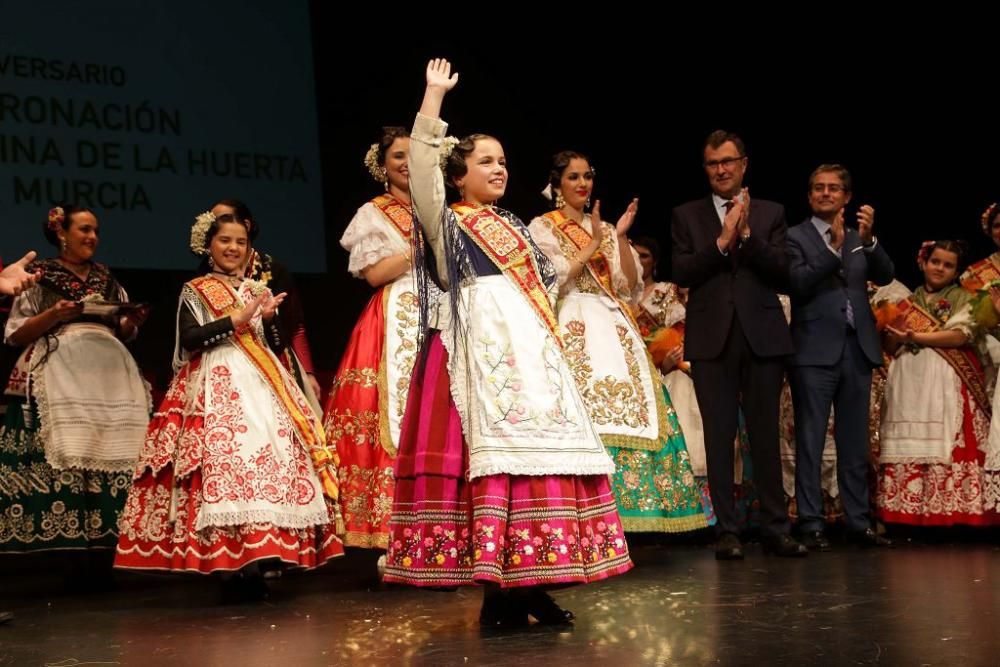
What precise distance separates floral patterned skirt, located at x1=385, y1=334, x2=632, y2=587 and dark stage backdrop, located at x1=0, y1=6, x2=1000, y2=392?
2824 millimetres

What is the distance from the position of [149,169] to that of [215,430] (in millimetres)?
1960

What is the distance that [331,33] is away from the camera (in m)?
6.30

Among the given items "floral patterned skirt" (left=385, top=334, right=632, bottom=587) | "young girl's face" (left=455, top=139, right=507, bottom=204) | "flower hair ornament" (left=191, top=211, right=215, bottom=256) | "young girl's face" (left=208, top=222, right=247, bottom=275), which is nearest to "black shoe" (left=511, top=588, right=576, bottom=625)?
"floral patterned skirt" (left=385, top=334, right=632, bottom=587)

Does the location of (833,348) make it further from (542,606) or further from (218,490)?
(218,490)

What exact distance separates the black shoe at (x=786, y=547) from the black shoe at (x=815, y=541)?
0.15 m

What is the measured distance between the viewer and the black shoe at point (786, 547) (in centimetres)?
467

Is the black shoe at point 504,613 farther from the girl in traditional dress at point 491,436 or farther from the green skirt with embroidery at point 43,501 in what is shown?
the green skirt with embroidery at point 43,501

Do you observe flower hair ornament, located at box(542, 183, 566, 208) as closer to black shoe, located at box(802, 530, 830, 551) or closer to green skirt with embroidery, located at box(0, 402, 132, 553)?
black shoe, located at box(802, 530, 830, 551)

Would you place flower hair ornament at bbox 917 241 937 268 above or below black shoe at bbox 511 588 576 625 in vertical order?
Answer: above

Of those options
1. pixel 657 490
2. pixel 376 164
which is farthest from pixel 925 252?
pixel 376 164

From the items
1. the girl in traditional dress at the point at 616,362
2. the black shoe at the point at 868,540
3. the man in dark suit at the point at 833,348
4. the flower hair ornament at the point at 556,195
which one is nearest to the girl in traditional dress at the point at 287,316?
the girl in traditional dress at the point at 616,362

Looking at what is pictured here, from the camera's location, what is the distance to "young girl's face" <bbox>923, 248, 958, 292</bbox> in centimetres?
557

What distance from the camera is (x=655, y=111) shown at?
711 cm

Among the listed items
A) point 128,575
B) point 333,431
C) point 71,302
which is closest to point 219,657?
point 333,431
